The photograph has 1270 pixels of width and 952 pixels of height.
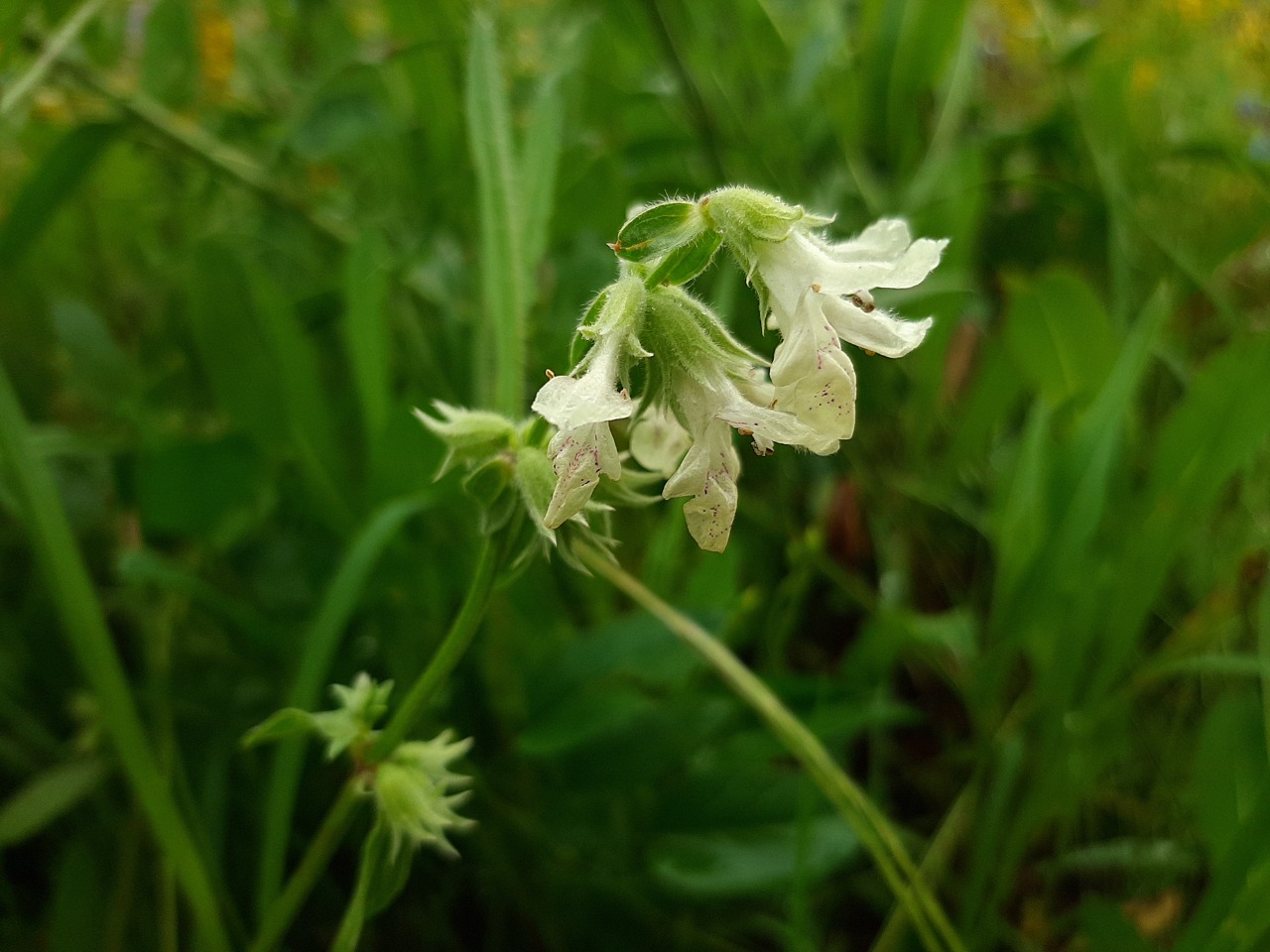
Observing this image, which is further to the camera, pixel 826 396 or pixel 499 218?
pixel 499 218

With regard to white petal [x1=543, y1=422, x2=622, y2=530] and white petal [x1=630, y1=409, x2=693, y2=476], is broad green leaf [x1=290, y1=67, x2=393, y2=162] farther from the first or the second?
white petal [x1=543, y1=422, x2=622, y2=530]

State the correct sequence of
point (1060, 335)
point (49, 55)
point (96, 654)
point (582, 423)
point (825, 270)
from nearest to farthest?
point (582, 423) → point (825, 270) → point (96, 654) → point (49, 55) → point (1060, 335)

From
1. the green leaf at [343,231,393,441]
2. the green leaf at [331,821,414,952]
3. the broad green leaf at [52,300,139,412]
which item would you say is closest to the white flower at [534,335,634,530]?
the green leaf at [331,821,414,952]

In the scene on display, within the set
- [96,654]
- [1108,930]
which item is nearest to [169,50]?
[96,654]

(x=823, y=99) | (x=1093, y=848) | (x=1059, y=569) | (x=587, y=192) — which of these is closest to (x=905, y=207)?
(x=823, y=99)

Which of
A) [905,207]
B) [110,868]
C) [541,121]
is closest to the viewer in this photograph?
[541,121]

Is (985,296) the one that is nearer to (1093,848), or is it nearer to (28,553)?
(1093,848)

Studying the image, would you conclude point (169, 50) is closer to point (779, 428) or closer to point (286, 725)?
point (286, 725)
